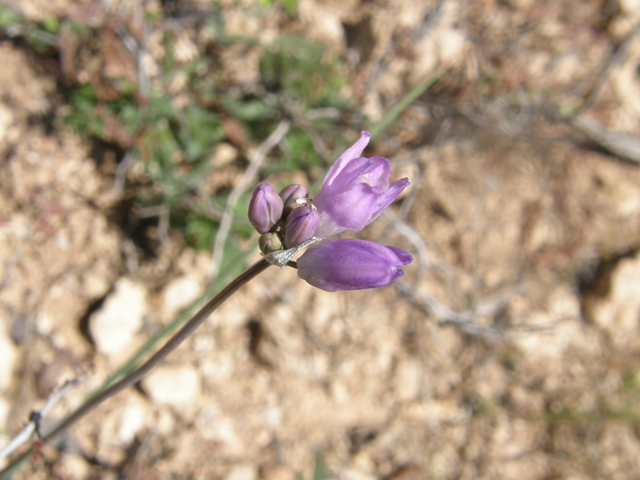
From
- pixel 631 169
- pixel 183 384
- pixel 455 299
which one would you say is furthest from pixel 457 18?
pixel 183 384

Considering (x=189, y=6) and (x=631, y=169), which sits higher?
(x=189, y=6)

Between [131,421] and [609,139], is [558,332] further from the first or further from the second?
[131,421]

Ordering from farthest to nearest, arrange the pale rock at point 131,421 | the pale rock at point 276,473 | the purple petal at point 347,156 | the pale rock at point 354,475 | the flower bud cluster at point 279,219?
the pale rock at point 354,475
the pale rock at point 276,473
the pale rock at point 131,421
the purple petal at point 347,156
the flower bud cluster at point 279,219

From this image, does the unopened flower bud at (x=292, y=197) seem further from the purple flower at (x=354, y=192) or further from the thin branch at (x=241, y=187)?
the thin branch at (x=241, y=187)

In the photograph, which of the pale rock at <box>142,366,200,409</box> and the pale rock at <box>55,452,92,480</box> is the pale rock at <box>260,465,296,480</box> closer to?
the pale rock at <box>142,366,200,409</box>

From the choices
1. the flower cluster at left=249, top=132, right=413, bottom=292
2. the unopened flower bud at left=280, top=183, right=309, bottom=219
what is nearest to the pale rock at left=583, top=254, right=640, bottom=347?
the flower cluster at left=249, top=132, right=413, bottom=292

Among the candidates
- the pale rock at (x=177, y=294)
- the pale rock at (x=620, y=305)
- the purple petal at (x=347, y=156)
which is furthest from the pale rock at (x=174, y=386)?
the pale rock at (x=620, y=305)

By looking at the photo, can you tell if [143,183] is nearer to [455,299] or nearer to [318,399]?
[318,399]
